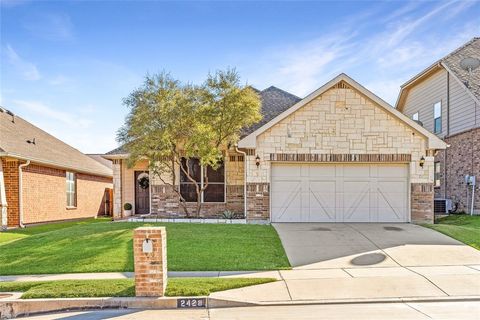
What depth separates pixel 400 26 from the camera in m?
12.8

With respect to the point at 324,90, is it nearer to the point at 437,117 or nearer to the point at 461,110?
the point at 461,110

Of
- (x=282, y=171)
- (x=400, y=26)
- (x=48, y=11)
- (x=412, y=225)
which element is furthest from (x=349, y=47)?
(x=48, y=11)

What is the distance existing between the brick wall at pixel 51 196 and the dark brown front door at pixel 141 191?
173 inches

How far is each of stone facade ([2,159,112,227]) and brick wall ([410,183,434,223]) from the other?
53.1ft

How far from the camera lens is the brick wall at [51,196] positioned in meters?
16.3

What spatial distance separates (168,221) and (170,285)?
739 centimetres

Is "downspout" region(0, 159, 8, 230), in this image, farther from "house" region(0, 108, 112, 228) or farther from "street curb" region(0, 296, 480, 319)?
"street curb" region(0, 296, 480, 319)

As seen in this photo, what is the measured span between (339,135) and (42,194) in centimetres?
1394

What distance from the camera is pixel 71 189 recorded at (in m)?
20.3

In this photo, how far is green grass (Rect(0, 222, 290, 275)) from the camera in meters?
8.53

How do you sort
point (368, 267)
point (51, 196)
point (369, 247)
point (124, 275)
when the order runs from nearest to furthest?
point (124, 275)
point (368, 267)
point (369, 247)
point (51, 196)

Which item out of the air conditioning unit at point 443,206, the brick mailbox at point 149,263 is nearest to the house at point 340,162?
the air conditioning unit at point 443,206

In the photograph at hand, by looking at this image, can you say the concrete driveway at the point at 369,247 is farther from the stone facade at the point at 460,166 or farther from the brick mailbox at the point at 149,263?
the stone facade at the point at 460,166

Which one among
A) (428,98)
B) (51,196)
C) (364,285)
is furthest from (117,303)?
(428,98)
